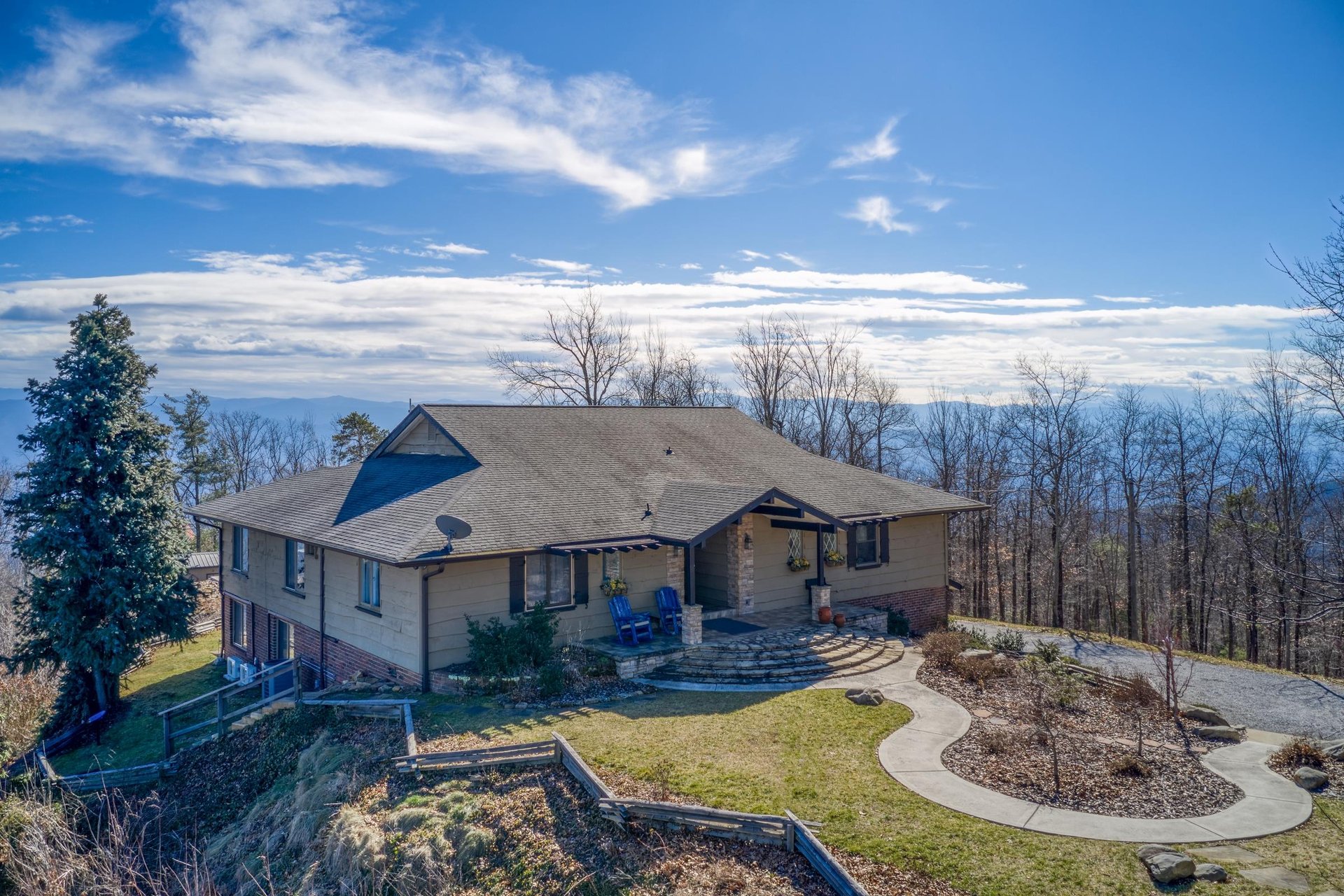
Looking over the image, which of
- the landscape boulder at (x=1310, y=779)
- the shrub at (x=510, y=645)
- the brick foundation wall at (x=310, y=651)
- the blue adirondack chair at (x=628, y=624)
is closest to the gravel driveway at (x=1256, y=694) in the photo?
the landscape boulder at (x=1310, y=779)

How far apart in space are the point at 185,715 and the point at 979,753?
62.6 feet

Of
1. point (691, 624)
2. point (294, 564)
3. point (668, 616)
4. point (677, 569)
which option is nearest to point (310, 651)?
point (294, 564)

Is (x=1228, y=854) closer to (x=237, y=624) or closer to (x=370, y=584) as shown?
(x=370, y=584)

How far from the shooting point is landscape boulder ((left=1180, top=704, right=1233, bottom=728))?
13.0 meters

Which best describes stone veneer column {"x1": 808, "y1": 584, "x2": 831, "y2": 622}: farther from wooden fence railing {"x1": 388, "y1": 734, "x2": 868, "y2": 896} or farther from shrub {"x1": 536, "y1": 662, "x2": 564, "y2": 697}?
wooden fence railing {"x1": 388, "y1": 734, "x2": 868, "y2": 896}

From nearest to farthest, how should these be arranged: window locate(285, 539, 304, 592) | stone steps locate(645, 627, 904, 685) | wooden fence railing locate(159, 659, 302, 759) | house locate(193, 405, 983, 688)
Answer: stone steps locate(645, 627, 904, 685) → house locate(193, 405, 983, 688) → wooden fence railing locate(159, 659, 302, 759) → window locate(285, 539, 304, 592)

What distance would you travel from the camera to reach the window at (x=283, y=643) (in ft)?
67.8

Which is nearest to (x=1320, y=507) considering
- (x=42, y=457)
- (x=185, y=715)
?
(x=185, y=715)

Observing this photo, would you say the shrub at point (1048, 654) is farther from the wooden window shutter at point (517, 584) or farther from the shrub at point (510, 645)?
the wooden window shutter at point (517, 584)

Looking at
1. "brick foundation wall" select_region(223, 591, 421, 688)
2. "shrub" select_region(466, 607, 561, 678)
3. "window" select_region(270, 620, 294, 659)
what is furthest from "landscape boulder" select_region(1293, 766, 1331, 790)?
"window" select_region(270, 620, 294, 659)

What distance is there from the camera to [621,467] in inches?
843

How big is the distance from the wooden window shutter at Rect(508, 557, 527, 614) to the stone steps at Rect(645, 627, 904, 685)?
119 inches

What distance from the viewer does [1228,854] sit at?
8656 millimetres

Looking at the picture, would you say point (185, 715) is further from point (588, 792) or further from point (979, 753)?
point (979, 753)
